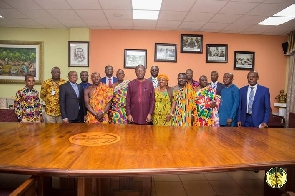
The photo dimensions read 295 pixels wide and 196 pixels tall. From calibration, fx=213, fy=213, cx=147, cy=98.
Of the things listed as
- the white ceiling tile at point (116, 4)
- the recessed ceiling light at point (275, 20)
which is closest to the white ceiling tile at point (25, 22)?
the white ceiling tile at point (116, 4)

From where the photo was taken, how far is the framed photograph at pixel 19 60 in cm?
589

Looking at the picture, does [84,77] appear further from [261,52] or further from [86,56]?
[261,52]

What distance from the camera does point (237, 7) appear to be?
4180 mm

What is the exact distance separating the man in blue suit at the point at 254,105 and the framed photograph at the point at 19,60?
5244 mm

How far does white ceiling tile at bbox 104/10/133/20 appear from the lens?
450 cm

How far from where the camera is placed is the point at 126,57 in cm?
592

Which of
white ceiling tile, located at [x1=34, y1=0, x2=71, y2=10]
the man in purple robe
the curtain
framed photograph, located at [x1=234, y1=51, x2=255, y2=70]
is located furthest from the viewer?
framed photograph, located at [x1=234, y1=51, x2=255, y2=70]

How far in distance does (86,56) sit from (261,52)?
4.96 meters

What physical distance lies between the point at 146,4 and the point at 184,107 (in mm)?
2240

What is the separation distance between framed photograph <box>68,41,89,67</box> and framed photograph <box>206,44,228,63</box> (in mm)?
3372

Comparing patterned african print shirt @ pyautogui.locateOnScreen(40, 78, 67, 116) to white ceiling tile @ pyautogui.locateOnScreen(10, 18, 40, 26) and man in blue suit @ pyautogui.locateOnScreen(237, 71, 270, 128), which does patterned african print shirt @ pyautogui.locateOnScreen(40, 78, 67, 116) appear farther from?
man in blue suit @ pyautogui.locateOnScreen(237, 71, 270, 128)

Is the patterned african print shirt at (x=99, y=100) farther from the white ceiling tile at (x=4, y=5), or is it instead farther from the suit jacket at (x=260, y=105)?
the white ceiling tile at (x=4, y=5)

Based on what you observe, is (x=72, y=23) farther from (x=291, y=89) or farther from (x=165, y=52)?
(x=291, y=89)

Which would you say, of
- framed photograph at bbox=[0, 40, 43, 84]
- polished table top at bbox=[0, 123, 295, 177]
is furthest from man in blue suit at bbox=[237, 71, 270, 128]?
framed photograph at bbox=[0, 40, 43, 84]
